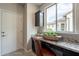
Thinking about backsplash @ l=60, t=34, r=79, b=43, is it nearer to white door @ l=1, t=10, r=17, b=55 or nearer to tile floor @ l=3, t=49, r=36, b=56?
tile floor @ l=3, t=49, r=36, b=56

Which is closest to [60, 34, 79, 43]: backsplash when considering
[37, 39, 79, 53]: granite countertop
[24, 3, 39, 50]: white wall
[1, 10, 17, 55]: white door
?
[37, 39, 79, 53]: granite countertop

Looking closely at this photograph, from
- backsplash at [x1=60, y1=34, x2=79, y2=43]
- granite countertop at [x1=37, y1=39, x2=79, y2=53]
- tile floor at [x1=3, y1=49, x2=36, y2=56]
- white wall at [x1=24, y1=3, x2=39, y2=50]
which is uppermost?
white wall at [x1=24, y1=3, x2=39, y2=50]

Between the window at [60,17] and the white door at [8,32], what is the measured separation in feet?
1.28

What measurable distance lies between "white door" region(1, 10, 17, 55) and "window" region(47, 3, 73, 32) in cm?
39

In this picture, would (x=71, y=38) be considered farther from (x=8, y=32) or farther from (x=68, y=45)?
(x=8, y=32)

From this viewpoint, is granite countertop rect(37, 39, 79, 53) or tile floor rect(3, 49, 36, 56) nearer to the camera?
granite countertop rect(37, 39, 79, 53)

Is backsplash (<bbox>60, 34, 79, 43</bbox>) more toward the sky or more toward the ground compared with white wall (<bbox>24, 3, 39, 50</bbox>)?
more toward the ground

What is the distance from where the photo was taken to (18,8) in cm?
112

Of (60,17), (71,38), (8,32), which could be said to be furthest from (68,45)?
(8,32)

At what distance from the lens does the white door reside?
3.65 feet

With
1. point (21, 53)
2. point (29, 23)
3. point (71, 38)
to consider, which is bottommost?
point (21, 53)

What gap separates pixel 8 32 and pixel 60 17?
1.91 ft

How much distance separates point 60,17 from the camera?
3.73 ft

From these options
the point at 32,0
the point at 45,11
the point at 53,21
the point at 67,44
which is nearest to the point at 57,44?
→ the point at 67,44
